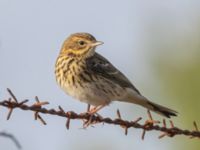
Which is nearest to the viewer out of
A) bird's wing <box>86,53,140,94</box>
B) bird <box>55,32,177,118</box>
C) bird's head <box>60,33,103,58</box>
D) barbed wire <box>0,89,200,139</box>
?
barbed wire <box>0,89,200,139</box>

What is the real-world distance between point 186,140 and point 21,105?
1134cm

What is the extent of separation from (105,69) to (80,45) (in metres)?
0.51

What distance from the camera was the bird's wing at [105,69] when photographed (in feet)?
45.6

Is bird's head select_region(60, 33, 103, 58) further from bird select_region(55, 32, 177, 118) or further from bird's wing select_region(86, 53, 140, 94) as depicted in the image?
bird's wing select_region(86, 53, 140, 94)

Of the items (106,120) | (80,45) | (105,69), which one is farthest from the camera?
(80,45)

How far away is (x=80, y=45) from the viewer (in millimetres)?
14297

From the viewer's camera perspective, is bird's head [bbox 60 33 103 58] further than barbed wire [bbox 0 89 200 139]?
Yes

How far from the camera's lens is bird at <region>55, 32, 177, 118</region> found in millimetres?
13391

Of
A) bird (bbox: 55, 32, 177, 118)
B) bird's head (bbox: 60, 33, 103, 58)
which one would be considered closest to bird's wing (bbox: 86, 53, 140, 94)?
bird (bbox: 55, 32, 177, 118)

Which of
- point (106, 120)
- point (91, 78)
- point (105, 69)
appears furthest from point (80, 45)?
point (106, 120)

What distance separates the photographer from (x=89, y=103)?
13.5 m

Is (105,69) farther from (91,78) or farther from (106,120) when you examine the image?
(106,120)

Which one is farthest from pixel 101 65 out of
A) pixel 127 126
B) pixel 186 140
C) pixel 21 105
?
pixel 186 140

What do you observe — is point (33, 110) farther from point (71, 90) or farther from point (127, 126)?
point (71, 90)
